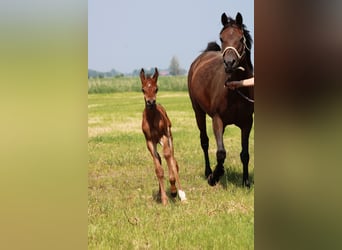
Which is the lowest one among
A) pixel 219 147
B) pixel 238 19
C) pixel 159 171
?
pixel 159 171

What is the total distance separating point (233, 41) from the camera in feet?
8.43

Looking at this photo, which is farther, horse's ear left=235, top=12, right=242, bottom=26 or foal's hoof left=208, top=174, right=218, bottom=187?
foal's hoof left=208, top=174, right=218, bottom=187

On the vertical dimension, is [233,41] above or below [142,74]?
above

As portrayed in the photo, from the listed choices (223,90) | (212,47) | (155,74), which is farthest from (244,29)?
(155,74)

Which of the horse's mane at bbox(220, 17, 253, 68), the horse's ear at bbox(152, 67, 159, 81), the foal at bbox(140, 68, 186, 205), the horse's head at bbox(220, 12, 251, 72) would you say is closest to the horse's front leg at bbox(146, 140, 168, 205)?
the foal at bbox(140, 68, 186, 205)

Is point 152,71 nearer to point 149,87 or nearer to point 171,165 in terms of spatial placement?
point 149,87

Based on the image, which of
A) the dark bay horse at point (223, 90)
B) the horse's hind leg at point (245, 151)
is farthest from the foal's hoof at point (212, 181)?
the horse's hind leg at point (245, 151)

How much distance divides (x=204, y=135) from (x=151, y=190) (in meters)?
0.39

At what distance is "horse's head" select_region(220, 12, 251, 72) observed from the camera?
8.39ft

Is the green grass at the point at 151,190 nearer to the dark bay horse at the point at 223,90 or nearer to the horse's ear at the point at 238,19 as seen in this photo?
the dark bay horse at the point at 223,90

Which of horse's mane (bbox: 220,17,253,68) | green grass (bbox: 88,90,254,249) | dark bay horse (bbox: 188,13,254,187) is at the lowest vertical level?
green grass (bbox: 88,90,254,249)

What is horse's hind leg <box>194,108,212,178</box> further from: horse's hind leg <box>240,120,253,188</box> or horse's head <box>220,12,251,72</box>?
horse's head <box>220,12,251,72</box>

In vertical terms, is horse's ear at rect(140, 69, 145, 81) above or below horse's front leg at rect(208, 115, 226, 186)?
above

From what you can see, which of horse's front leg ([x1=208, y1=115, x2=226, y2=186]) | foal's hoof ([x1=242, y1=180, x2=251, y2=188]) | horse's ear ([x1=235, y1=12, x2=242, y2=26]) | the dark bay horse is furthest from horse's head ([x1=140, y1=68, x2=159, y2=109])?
foal's hoof ([x1=242, y1=180, x2=251, y2=188])
